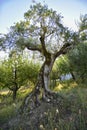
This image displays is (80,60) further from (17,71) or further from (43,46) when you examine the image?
(43,46)

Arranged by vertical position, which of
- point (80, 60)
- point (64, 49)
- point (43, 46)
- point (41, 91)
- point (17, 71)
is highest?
point (43, 46)

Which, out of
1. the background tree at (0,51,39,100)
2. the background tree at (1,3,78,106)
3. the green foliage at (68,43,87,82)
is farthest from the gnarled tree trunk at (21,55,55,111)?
the background tree at (0,51,39,100)

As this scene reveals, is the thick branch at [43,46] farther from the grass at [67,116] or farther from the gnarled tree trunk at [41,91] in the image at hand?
the grass at [67,116]

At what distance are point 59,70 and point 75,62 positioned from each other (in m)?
14.3

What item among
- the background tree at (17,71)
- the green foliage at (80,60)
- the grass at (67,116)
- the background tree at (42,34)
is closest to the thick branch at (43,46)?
the background tree at (42,34)

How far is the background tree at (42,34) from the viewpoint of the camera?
14383mm

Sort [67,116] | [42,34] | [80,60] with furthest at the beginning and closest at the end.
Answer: [80,60], [42,34], [67,116]

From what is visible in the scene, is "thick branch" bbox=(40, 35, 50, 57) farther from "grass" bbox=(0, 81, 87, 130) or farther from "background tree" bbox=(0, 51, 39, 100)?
"background tree" bbox=(0, 51, 39, 100)

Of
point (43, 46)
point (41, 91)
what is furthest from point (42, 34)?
point (41, 91)

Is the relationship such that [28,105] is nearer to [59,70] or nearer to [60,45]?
A: [60,45]

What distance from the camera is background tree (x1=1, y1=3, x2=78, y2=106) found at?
1438cm

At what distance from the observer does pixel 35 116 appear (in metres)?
12.5

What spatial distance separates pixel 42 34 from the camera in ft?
48.3

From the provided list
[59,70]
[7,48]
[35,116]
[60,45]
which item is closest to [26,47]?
[7,48]
